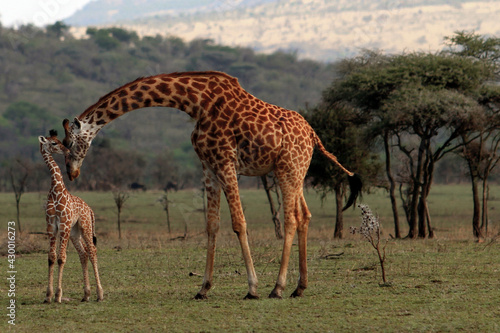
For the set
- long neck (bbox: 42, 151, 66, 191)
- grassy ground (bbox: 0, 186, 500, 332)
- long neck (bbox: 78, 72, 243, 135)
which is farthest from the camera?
long neck (bbox: 42, 151, 66, 191)

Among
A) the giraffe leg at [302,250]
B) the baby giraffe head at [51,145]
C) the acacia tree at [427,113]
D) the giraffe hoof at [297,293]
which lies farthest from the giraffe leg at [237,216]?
the acacia tree at [427,113]

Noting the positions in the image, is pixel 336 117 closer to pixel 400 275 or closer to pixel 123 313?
pixel 400 275

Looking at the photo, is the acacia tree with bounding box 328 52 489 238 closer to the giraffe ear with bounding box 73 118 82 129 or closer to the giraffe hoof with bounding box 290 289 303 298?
the giraffe hoof with bounding box 290 289 303 298

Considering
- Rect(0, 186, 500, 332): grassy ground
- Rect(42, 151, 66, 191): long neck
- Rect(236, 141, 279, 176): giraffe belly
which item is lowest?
Rect(0, 186, 500, 332): grassy ground

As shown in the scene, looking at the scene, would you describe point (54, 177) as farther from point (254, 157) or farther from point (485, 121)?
point (485, 121)

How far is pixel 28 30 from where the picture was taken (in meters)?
158

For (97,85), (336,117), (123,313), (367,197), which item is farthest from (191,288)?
(97,85)

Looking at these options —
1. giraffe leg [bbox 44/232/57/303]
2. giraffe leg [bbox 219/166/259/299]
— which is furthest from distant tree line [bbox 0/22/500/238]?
giraffe leg [bbox 44/232/57/303]

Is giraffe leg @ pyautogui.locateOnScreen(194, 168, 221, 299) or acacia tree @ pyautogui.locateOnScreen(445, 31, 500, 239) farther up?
acacia tree @ pyautogui.locateOnScreen(445, 31, 500, 239)

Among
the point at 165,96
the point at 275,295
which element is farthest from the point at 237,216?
the point at 165,96

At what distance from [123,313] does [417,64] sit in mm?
18132

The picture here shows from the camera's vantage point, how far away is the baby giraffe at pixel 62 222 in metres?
10.0

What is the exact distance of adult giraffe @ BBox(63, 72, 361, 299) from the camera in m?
9.84

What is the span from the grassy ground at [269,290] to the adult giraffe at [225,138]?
89 cm
